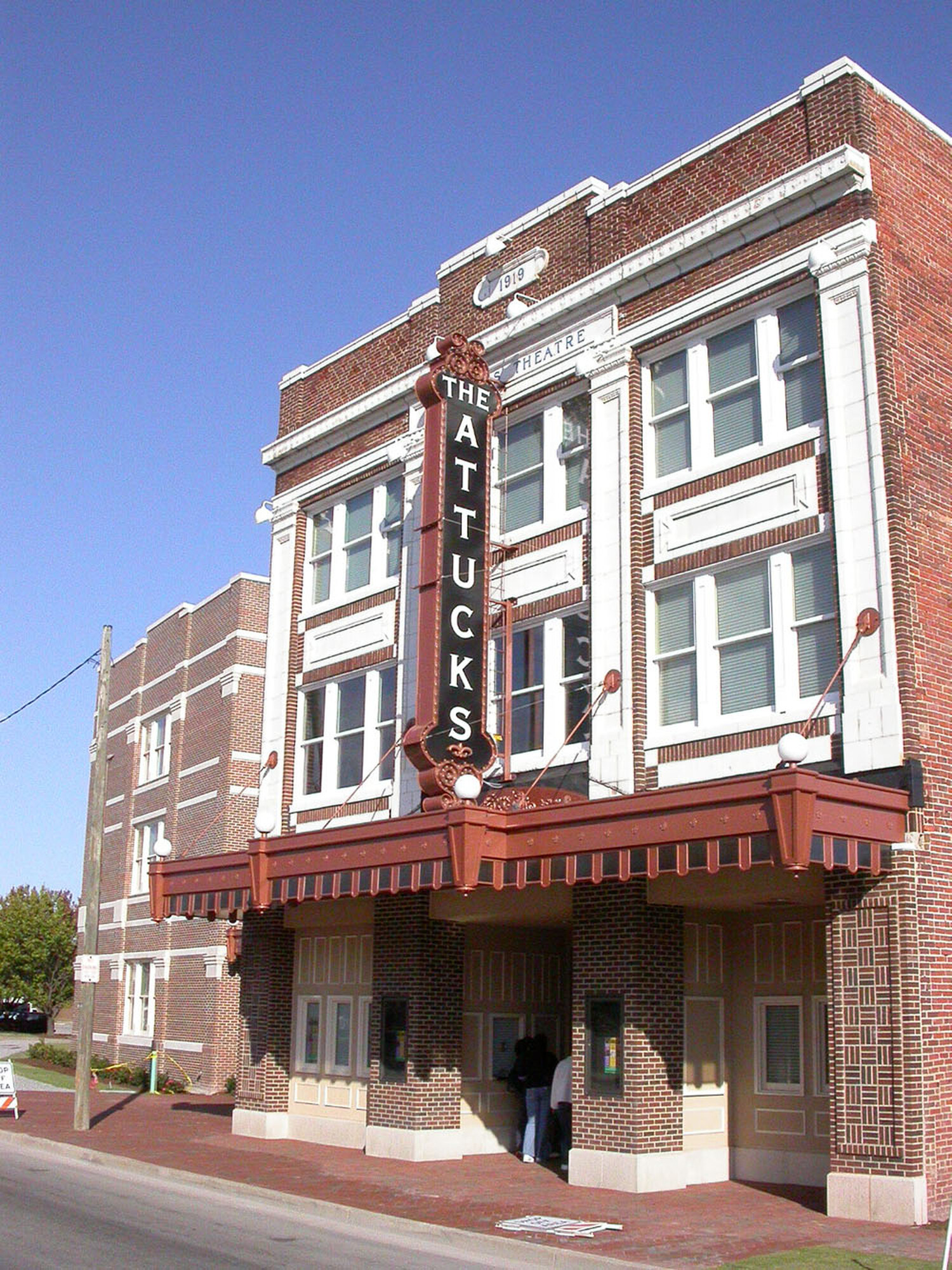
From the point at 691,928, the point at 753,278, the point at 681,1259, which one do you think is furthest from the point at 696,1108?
the point at 753,278

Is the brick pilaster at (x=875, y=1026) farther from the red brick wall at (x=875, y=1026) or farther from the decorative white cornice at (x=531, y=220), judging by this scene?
the decorative white cornice at (x=531, y=220)

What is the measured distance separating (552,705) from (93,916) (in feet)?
32.3

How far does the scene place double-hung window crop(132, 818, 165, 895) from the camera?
41375 mm

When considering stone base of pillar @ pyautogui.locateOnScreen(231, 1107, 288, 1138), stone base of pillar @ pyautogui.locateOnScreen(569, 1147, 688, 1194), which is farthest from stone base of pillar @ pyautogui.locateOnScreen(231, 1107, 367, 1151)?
stone base of pillar @ pyautogui.locateOnScreen(569, 1147, 688, 1194)

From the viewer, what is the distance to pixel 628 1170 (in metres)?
16.6

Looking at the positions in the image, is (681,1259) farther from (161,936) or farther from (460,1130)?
(161,936)

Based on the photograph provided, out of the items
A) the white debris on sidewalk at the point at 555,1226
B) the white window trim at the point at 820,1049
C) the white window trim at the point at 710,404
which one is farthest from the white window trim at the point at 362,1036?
the white window trim at the point at 710,404

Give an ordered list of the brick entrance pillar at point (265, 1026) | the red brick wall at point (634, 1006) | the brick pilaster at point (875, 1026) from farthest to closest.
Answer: the brick entrance pillar at point (265, 1026), the red brick wall at point (634, 1006), the brick pilaster at point (875, 1026)

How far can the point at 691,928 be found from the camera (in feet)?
60.1

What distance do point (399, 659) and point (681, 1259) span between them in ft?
40.0

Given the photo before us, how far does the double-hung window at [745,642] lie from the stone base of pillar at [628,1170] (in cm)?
526

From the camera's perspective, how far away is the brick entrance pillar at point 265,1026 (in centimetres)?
2347

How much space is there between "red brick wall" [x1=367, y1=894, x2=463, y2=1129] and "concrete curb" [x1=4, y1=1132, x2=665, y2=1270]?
3.81m

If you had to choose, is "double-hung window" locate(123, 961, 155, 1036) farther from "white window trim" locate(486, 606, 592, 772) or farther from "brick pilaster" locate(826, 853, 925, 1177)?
"brick pilaster" locate(826, 853, 925, 1177)
